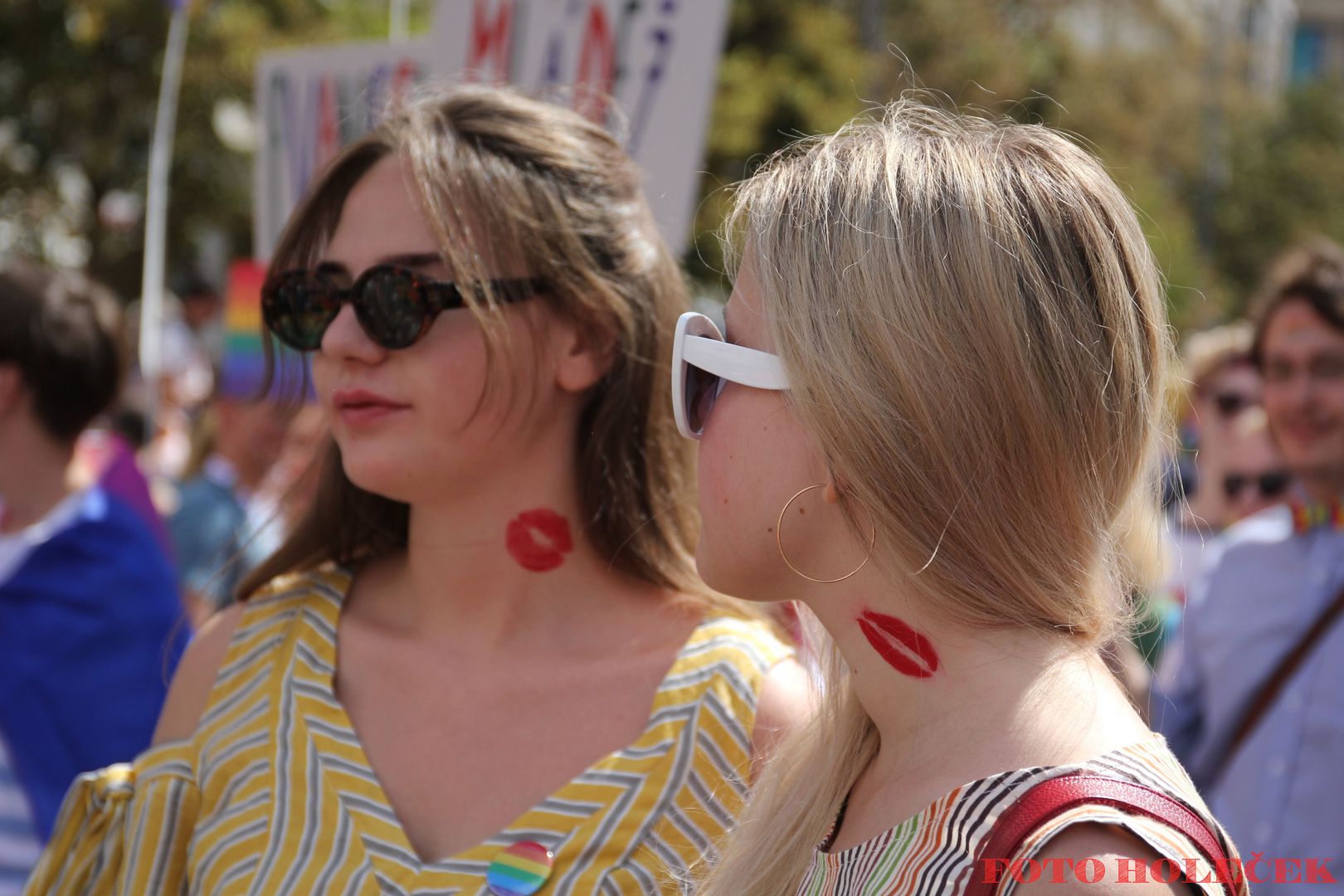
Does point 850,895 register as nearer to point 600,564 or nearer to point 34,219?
point 600,564

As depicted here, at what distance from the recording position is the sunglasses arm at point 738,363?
1.42 m

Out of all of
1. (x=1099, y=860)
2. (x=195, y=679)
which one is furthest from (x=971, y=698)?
(x=195, y=679)

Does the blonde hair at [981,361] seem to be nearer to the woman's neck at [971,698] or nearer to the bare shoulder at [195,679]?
the woman's neck at [971,698]

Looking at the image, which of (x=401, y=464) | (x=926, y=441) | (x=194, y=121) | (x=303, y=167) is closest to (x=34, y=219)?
(x=194, y=121)

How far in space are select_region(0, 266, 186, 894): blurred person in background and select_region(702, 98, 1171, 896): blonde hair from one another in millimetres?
2083

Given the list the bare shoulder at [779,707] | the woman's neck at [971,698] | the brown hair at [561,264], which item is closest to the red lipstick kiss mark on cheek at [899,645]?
the woman's neck at [971,698]

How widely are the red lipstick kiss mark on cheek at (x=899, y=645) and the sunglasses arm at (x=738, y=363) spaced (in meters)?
0.27

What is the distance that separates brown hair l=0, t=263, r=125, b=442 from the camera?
3.45 metres

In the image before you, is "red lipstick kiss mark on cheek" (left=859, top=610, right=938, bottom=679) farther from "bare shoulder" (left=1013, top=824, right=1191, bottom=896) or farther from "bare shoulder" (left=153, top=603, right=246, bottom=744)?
"bare shoulder" (left=153, top=603, right=246, bottom=744)

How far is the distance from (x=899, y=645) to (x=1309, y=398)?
2362 mm

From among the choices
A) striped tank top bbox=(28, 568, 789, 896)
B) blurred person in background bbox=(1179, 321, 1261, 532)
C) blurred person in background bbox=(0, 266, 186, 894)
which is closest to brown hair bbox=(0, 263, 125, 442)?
blurred person in background bbox=(0, 266, 186, 894)

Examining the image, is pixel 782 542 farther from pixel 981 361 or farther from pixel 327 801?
pixel 327 801

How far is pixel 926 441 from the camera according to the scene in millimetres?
1303

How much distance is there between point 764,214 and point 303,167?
2902 millimetres
